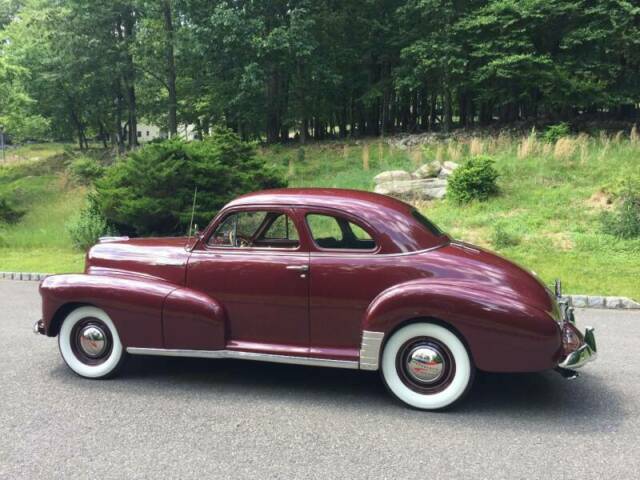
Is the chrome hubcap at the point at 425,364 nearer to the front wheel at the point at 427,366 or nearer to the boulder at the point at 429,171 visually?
the front wheel at the point at 427,366

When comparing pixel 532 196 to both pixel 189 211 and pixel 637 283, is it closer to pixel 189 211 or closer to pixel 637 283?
pixel 637 283

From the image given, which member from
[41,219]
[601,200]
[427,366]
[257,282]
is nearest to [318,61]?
[41,219]

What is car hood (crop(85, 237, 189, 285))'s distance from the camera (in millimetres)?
5004

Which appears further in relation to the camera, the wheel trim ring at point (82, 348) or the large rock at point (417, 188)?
the large rock at point (417, 188)

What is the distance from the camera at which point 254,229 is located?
522 cm

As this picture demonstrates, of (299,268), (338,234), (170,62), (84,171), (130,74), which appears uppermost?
(170,62)

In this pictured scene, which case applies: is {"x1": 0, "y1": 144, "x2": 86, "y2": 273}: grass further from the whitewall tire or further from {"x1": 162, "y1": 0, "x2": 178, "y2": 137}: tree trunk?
{"x1": 162, "y1": 0, "x2": 178, "y2": 137}: tree trunk

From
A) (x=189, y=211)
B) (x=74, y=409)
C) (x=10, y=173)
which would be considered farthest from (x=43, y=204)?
(x=74, y=409)

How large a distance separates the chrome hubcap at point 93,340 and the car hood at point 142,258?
1.81ft

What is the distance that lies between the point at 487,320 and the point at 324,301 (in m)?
1.30

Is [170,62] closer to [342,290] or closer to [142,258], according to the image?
[142,258]

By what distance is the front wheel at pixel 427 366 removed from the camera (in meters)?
4.23

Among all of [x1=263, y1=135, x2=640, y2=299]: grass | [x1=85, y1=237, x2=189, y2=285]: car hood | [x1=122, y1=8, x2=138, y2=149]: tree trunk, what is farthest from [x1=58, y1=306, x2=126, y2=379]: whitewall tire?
[x1=122, y1=8, x2=138, y2=149]: tree trunk

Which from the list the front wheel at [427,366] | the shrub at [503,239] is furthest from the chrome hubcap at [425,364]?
the shrub at [503,239]
